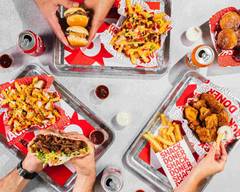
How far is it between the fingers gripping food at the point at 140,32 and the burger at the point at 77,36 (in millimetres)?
194

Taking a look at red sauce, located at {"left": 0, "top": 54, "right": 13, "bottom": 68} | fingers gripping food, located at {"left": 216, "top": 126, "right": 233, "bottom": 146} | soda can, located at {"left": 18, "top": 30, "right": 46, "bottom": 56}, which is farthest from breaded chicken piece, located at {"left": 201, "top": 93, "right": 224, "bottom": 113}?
red sauce, located at {"left": 0, "top": 54, "right": 13, "bottom": 68}

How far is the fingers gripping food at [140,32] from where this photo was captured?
282cm

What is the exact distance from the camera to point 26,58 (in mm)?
3010

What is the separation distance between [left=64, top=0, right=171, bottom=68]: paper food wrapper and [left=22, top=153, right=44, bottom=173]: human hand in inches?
24.4

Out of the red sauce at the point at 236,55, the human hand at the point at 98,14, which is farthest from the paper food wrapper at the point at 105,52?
the red sauce at the point at 236,55

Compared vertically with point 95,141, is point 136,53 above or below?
above

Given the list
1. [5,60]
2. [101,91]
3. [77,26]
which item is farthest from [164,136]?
[5,60]

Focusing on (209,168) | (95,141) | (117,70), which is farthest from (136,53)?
(209,168)

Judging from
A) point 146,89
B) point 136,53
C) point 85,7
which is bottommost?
point 146,89

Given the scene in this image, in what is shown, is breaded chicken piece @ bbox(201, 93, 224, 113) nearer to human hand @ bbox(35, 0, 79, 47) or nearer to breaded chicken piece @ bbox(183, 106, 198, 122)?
breaded chicken piece @ bbox(183, 106, 198, 122)

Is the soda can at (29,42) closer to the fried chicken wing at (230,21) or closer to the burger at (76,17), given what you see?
the burger at (76,17)

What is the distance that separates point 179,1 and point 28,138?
1.30 m

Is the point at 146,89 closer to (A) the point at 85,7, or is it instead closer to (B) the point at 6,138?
(A) the point at 85,7

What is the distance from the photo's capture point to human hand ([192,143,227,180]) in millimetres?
2729
